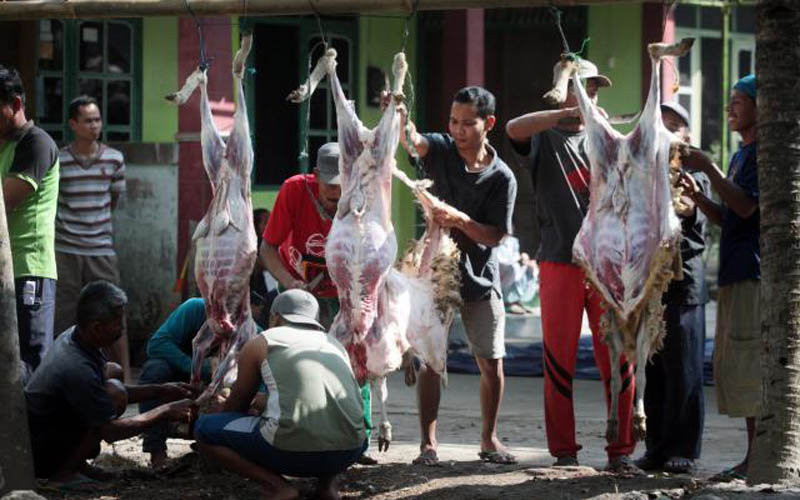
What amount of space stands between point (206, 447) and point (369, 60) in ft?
25.4

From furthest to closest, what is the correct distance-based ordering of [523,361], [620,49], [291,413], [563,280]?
Result: [620,49] → [523,361] → [563,280] → [291,413]

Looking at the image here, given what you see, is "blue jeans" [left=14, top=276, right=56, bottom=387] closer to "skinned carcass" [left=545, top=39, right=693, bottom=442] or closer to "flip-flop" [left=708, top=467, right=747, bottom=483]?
"skinned carcass" [left=545, top=39, right=693, bottom=442]

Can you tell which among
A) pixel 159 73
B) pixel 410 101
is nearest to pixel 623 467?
pixel 410 101

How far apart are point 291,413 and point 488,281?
159cm

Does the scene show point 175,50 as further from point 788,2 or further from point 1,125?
point 788,2

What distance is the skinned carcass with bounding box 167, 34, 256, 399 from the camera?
6562mm

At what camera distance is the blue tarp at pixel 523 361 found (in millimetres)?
11094

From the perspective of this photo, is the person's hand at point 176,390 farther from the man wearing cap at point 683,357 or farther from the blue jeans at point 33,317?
the man wearing cap at point 683,357

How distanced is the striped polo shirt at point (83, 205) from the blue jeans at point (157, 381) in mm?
2849

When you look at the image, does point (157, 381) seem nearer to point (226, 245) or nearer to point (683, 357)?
point (226, 245)

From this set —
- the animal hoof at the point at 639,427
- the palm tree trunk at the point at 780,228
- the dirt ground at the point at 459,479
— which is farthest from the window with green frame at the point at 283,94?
the palm tree trunk at the point at 780,228

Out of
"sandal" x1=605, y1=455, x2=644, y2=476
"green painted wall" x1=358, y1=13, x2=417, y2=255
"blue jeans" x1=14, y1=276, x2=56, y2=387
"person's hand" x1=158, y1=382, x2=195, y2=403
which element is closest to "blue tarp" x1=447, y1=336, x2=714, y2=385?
"green painted wall" x1=358, y1=13, x2=417, y2=255

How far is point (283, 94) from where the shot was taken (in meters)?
13.1

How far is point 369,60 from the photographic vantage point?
13547mm
